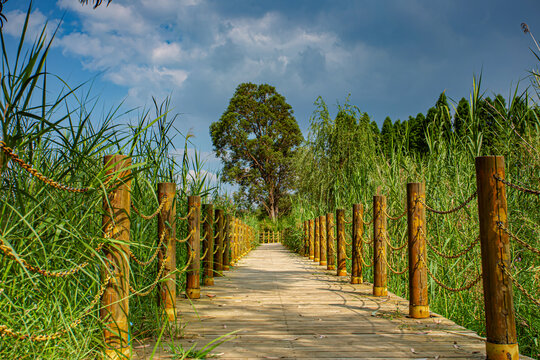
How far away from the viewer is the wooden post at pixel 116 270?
6.56ft

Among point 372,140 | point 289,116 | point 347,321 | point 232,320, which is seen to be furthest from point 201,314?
point 289,116

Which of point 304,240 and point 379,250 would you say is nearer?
point 379,250

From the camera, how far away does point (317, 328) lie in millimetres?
3084

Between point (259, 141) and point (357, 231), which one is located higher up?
point (259, 141)

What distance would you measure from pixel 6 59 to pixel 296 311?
10.1ft

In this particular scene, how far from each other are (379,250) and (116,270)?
10.3 ft

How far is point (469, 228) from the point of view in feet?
14.3

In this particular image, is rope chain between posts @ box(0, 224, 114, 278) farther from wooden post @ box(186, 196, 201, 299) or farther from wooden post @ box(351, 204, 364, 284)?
wooden post @ box(351, 204, 364, 284)

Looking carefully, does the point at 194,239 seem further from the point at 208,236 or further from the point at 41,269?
the point at 41,269

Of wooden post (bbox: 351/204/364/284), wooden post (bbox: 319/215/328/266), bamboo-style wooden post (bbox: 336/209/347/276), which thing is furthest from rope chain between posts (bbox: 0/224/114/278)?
wooden post (bbox: 319/215/328/266)

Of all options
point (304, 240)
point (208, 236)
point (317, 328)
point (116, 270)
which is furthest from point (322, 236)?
point (116, 270)

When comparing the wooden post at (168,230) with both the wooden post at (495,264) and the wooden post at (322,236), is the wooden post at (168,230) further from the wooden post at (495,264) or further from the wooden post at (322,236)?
the wooden post at (322,236)

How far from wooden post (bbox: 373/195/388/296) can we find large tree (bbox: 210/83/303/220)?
24510 millimetres

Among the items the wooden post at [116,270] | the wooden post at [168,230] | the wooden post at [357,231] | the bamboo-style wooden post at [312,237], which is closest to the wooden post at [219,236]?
the wooden post at [357,231]
